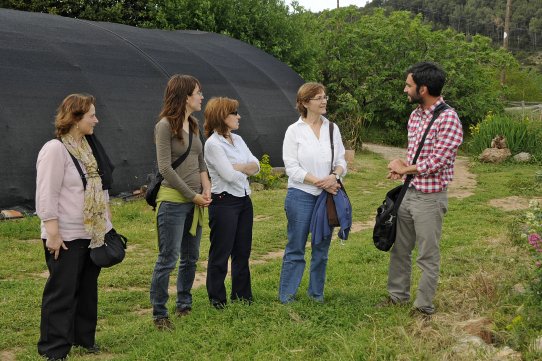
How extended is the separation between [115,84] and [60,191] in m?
7.47

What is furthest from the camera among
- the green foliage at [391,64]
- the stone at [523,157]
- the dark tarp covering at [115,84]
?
the green foliage at [391,64]

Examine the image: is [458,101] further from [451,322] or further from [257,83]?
[451,322]

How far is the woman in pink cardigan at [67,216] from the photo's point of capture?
4164mm

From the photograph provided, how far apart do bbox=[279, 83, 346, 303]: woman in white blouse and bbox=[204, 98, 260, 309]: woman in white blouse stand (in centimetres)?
31

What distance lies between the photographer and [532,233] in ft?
16.0

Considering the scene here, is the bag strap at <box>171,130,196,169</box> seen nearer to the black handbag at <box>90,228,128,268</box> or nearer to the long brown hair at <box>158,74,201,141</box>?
the long brown hair at <box>158,74,201,141</box>

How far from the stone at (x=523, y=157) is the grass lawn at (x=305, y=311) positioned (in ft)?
26.7

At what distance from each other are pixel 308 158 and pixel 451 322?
1.50 metres

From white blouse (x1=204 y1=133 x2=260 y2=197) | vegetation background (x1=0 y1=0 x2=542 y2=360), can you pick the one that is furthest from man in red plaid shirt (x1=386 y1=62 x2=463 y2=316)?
Result: white blouse (x1=204 y1=133 x2=260 y2=197)

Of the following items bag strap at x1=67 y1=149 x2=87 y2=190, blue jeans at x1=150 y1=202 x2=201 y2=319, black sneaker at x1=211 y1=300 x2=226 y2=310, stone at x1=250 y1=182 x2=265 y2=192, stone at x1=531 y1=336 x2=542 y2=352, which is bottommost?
stone at x1=250 y1=182 x2=265 y2=192

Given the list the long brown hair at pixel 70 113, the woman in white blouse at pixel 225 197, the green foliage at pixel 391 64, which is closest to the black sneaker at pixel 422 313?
the woman in white blouse at pixel 225 197

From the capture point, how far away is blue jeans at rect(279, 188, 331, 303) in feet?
16.6

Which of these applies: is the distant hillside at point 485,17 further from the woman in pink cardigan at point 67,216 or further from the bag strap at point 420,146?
the woman in pink cardigan at point 67,216

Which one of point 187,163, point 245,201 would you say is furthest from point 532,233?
point 187,163
